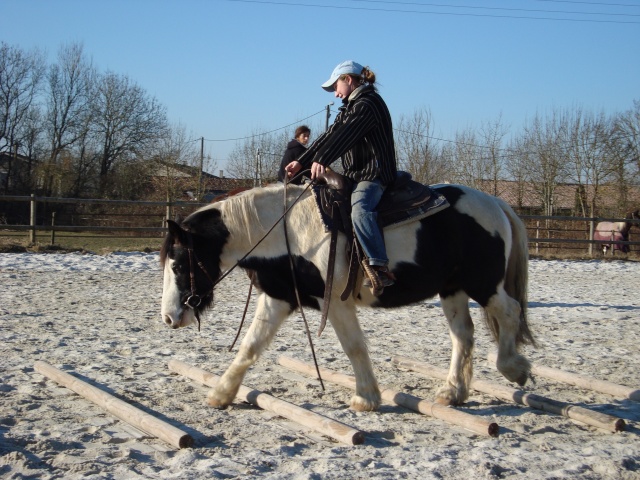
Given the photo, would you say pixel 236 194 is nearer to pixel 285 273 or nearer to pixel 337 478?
pixel 285 273

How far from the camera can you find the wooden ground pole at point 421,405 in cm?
413

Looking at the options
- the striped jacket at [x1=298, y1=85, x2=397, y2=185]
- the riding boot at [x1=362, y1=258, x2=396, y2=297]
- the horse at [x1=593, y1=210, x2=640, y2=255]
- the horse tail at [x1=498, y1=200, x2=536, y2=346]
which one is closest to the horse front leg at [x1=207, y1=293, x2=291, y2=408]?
the riding boot at [x1=362, y1=258, x2=396, y2=297]

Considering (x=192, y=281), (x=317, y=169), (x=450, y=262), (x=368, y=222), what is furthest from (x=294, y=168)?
(x=450, y=262)

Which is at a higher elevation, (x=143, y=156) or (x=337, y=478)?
(x=143, y=156)

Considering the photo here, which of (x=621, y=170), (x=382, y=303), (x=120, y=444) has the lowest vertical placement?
(x=120, y=444)

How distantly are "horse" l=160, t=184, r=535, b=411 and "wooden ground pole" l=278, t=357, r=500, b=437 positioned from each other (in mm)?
176

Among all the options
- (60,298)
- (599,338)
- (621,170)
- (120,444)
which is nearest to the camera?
(120,444)

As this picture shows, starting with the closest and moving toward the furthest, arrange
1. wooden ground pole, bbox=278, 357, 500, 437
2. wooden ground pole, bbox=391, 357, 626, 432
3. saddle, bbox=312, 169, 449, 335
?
wooden ground pole, bbox=278, 357, 500, 437
wooden ground pole, bbox=391, 357, 626, 432
saddle, bbox=312, 169, 449, 335

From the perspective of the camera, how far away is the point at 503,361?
198 inches

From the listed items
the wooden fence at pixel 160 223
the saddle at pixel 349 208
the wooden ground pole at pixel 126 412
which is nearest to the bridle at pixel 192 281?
the wooden ground pole at pixel 126 412

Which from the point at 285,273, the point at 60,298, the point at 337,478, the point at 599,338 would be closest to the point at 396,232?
the point at 285,273

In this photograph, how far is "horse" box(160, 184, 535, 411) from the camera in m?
4.78

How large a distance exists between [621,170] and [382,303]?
27420 millimetres

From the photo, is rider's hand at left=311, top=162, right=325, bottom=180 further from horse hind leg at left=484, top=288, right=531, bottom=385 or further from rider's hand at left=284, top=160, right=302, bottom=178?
horse hind leg at left=484, top=288, right=531, bottom=385
